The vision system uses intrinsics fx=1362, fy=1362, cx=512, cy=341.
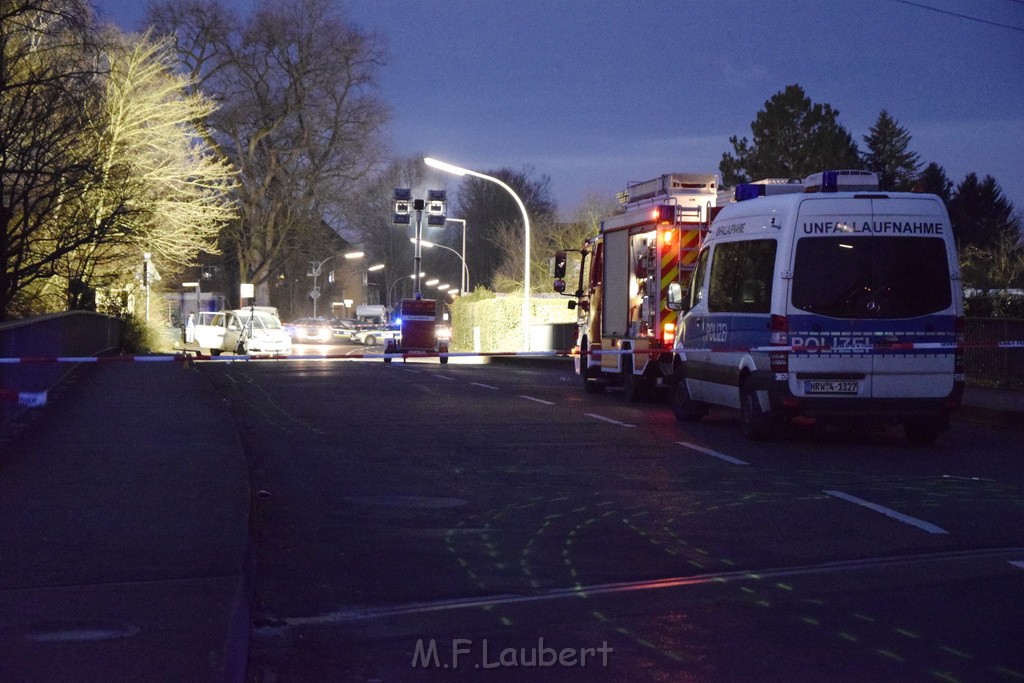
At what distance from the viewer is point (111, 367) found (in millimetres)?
30281

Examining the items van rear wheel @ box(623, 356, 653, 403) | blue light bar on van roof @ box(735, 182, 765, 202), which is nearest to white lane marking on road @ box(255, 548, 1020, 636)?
blue light bar on van roof @ box(735, 182, 765, 202)

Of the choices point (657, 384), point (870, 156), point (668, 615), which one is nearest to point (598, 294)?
point (657, 384)

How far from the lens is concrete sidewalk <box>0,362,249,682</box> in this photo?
512 centimetres

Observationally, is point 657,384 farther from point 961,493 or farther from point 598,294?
point 961,493

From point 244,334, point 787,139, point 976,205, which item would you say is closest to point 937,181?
point 976,205

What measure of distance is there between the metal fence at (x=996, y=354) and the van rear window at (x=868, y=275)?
29.2 feet

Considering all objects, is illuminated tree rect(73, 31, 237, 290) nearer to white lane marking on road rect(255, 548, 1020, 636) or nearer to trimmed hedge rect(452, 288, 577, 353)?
trimmed hedge rect(452, 288, 577, 353)

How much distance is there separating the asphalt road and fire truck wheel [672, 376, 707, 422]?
1378 mm

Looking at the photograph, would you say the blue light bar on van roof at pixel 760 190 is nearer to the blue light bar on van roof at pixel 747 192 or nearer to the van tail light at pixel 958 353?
the blue light bar on van roof at pixel 747 192

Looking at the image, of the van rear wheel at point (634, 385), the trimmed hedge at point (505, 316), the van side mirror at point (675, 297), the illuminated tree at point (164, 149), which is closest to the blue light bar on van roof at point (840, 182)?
the van side mirror at point (675, 297)

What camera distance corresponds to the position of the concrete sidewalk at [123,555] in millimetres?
5121

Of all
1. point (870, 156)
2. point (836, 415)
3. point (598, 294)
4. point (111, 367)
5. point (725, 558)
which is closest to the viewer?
point (725, 558)

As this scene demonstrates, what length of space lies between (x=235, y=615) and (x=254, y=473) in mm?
6267

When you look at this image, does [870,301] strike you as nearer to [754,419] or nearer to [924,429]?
[924,429]
